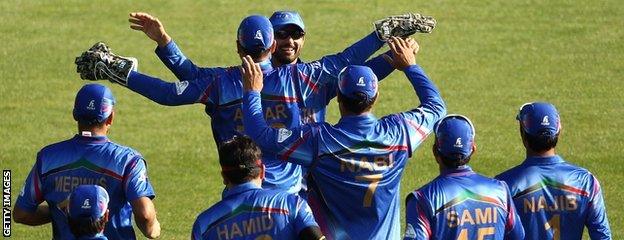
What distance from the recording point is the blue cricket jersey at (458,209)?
30.1 ft

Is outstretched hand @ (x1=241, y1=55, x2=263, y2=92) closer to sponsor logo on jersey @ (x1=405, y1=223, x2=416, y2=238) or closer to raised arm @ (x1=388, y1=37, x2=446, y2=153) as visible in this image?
raised arm @ (x1=388, y1=37, x2=446, y2=153)

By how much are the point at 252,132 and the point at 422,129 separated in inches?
49.2

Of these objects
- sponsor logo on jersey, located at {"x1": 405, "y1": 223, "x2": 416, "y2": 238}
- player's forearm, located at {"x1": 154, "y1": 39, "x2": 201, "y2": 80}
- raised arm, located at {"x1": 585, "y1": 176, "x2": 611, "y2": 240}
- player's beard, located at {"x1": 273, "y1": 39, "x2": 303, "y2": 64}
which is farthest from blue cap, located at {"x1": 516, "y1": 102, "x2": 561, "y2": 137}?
player's forearm, located at {"x1": 154, "y1": 39, "x2": 201, "y2": 80}

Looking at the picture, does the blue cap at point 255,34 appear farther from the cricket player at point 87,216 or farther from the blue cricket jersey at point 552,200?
the cricket player at point 87,216

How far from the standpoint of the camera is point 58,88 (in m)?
21.9

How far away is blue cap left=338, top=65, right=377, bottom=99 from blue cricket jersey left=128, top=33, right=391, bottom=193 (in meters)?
1.46

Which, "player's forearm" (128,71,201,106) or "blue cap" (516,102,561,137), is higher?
"blue cap" (516,102,561,137)

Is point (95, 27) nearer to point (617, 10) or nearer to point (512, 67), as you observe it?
point (512, 67)

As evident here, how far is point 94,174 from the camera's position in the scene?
10133mm

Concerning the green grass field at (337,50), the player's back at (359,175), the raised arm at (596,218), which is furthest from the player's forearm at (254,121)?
the green grass field at (337,50)

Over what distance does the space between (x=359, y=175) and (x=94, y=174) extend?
1.90 m

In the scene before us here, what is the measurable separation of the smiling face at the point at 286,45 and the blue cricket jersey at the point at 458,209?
118 inches

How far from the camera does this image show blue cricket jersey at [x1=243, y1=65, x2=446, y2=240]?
10023mm

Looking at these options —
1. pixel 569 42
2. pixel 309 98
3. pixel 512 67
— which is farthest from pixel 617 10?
pixel 309 98
